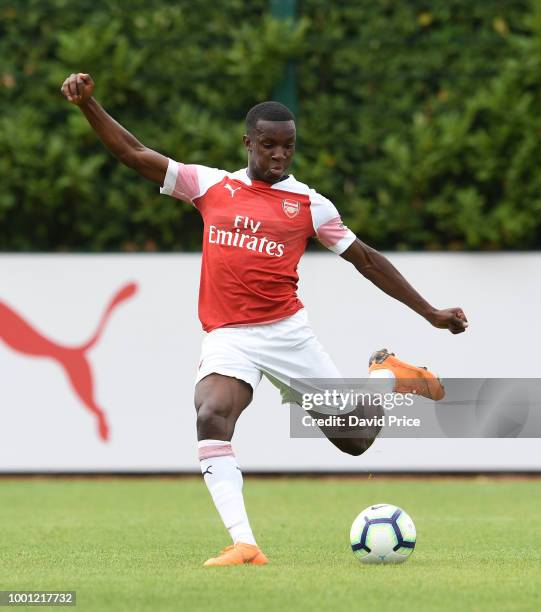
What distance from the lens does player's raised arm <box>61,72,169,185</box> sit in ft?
24.4

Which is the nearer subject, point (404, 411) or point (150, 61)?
point (404, 411)

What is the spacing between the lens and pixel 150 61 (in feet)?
49.8

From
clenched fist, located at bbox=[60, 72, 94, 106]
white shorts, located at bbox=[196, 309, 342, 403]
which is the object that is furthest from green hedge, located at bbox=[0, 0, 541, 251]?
clenched fist, located at bbox=[60, 72, 94, 106]

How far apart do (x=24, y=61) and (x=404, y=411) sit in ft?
24.2

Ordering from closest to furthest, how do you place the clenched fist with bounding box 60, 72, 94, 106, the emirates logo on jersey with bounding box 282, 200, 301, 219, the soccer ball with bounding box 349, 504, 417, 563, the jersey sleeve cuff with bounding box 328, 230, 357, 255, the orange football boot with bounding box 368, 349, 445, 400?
1. the clenched fist with bounding box 60, 72, 94, 106
2. the soccer ball with bounding box 349, 504, 417, 563
3. the emirates logo on jersey with bounding box 282, 200, 301, 219
4. the jersey sleeve cuff with bounding box 328, 230, 357, 255
5. the orange football boot with bounding box 368, 349, 445, 400

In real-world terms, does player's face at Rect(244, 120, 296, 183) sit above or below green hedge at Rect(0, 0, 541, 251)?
below

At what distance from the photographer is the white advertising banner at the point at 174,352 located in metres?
14.2

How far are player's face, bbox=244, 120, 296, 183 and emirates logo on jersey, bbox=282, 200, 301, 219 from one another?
0.49 feet

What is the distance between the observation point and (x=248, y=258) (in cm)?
781

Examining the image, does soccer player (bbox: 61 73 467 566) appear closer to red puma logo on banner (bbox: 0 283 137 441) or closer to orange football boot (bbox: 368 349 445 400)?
orange football boot (bbox: 368 349 445 400)

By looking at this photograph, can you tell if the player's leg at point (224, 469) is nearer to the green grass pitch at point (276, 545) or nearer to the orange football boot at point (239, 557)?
the orange football boot at point (239, 557)

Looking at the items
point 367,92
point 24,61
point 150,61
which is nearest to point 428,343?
point 367,92

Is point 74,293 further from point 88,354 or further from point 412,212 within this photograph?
point 412,212

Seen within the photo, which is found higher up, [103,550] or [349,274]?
[349,274]
